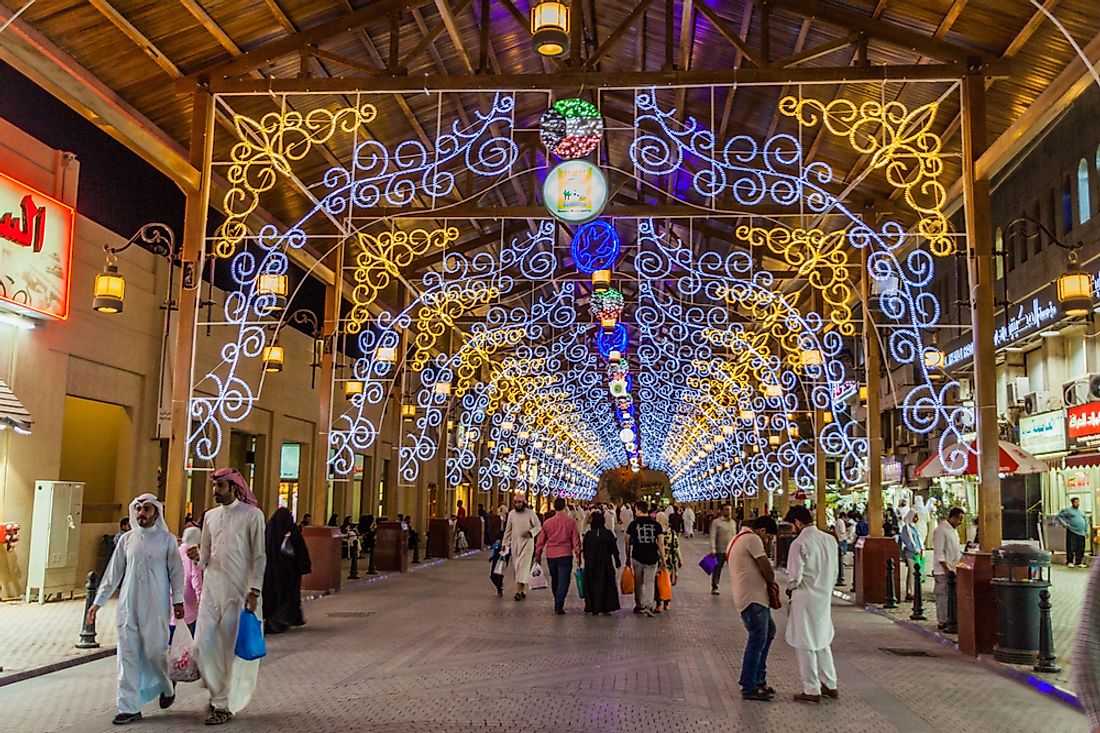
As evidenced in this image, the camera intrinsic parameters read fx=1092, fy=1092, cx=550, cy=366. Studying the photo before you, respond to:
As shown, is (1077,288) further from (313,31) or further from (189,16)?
(189,16)

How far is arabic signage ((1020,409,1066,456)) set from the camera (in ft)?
81.7

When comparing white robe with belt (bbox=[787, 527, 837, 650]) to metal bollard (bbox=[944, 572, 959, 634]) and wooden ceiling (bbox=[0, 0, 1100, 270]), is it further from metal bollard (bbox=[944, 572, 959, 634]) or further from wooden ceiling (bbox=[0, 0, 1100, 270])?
wooden ceiling (bbox=[0, 0, 1100, 270])

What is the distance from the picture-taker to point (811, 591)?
9.19 meters

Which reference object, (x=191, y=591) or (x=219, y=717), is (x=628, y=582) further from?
(x=219, y=717)

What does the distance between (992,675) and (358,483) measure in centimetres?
2805

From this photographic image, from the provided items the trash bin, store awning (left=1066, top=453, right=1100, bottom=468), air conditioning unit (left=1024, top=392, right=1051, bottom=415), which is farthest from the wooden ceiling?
air conditioning unit (left=1024, top=392, right=1051, bottom=415)

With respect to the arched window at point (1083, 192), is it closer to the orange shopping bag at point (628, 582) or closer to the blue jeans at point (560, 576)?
the orange shopping bag at point (628, 582)

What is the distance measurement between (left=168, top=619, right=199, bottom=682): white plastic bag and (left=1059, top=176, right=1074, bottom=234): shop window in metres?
20.6

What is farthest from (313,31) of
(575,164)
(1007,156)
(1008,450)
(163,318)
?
(1008,450)

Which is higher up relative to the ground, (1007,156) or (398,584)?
(1007,156)

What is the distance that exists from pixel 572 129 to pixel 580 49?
2.68 metres

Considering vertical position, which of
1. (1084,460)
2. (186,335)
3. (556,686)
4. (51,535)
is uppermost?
(186,335)

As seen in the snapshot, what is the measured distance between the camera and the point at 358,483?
3684 cm

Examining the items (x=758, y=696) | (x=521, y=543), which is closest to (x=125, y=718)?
(x=758, y=696)
